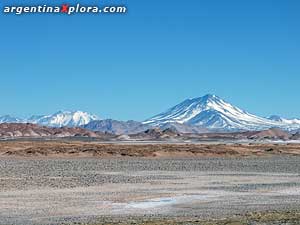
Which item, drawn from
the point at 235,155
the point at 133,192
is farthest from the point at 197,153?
the point at 133,192

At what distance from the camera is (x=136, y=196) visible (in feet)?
106

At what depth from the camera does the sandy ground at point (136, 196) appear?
82.7ft

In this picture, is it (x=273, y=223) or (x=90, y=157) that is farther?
(x=90, y=157)

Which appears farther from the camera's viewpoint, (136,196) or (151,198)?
(136,196)

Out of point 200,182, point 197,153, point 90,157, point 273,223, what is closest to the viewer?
point 273,223

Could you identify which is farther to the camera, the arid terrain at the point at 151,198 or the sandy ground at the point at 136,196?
the sandy ground at the point at 136,196

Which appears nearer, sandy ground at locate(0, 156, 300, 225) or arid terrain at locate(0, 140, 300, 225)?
arid terrain at locate(0, 140, 300, 225)

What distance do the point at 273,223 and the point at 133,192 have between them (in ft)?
47.3

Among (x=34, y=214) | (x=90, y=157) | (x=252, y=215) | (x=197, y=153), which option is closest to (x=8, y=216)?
(x=34, y=214)

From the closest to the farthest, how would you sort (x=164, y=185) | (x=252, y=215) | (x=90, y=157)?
(x=252, y=215), (x=164, y=185), (x=90, y=157)

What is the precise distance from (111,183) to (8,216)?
51.2 ft

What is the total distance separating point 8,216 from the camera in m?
24.7

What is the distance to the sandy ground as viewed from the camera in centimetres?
2520

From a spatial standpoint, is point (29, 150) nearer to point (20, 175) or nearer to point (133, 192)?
point (20, 175)
